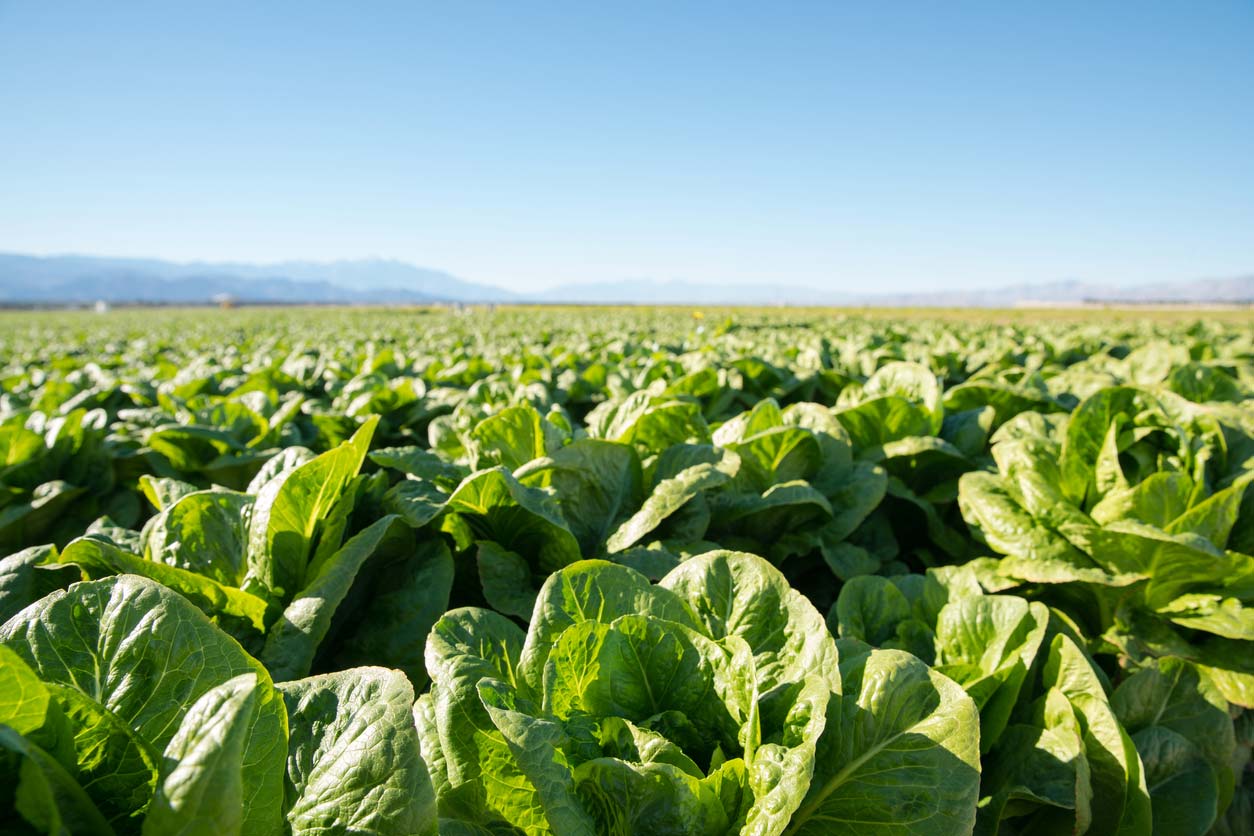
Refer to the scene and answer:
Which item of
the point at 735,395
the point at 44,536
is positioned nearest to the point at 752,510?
the point at 735,395

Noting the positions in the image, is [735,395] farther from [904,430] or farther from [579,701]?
[579,701]

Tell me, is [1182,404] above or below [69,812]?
above

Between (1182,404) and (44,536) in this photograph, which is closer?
(1182,404)

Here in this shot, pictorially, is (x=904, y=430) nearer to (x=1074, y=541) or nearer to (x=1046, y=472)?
(x=1046, y=472)

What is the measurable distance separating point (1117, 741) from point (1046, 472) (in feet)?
4.42

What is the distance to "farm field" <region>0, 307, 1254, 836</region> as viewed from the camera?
98 cm

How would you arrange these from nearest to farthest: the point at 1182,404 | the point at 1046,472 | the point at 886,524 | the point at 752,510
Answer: the point at 752,510
the point at 1046,472
the point at 1182,404
the point at 886,524

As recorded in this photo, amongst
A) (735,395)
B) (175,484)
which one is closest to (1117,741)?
(175,484)

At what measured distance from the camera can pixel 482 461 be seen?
240cm

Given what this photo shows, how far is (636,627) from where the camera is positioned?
48.0 inches

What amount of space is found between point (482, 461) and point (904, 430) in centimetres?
195

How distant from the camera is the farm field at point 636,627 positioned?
98 cm

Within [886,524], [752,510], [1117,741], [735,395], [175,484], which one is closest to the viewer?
[1117,741]

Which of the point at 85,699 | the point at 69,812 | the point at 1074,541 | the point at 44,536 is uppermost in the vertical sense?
the point at 85,699
